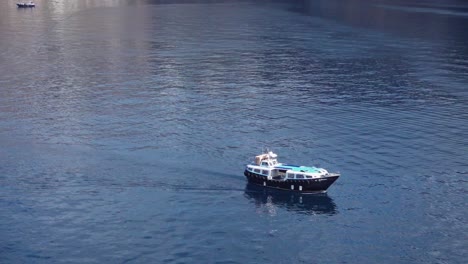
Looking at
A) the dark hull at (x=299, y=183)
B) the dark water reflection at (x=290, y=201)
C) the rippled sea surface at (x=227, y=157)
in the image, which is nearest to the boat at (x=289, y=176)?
the dark hull at (x=299, y=183)

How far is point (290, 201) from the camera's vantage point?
250 ft

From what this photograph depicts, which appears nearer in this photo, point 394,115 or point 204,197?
point 204,197

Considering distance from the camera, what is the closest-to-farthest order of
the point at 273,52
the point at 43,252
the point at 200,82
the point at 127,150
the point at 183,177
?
the point at 43,252 < the point at 183,177 < the point at 127,150 < the point at 200,82 < the point at 273,52

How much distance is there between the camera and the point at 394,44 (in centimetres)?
18225

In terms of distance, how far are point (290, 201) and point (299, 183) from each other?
246 cm

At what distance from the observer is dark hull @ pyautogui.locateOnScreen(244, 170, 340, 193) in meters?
76.9

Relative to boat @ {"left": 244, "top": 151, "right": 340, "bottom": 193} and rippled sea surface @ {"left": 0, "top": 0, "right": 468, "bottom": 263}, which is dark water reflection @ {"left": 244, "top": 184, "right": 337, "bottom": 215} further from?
boat @ {"left": 244, "top": 151, "right": 340, "bottom": 193}

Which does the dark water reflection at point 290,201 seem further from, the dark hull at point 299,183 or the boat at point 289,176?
the boat at point 289,176

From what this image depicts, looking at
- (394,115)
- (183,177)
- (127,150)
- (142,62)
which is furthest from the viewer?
(142,62)

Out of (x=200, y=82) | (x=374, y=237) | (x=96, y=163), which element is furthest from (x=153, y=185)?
(x=200, y=82)

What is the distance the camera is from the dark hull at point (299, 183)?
3029 inches

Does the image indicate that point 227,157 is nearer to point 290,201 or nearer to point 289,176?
point 289,176

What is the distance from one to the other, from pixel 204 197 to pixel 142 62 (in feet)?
275

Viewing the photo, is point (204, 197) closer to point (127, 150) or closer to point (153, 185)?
point (153, 185)
